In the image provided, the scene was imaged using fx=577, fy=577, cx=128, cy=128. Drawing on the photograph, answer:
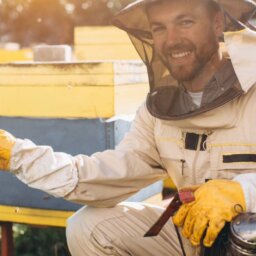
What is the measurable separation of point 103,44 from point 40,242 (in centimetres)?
173

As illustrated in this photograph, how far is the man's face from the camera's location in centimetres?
232

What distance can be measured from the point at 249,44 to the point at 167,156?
22.3 inches

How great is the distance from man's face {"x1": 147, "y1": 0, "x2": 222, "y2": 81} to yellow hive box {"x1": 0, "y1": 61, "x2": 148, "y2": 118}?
459mm

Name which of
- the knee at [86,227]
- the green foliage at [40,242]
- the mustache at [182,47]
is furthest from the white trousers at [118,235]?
the green foliage at [40,242]

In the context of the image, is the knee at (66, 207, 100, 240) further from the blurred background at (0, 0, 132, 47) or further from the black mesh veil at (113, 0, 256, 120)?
the blurred background at (0, 0, 132, 47)

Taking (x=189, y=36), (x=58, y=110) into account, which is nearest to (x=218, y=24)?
(x=189, y=36)

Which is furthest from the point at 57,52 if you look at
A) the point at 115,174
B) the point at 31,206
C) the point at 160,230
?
the point at 160,230

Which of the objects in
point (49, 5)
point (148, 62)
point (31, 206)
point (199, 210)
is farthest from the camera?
point (49, 5)

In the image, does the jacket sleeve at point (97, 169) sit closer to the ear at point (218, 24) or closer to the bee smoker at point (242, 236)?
the ear at point (218, 24)

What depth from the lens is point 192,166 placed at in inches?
88.4

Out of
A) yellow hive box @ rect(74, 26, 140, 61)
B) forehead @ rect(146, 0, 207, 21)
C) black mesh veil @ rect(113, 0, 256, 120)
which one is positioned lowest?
yellow hive box @ rect(74, 26, 140, 61)

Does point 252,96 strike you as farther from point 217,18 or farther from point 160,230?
point 160,230

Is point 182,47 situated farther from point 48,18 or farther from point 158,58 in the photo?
point 48,18

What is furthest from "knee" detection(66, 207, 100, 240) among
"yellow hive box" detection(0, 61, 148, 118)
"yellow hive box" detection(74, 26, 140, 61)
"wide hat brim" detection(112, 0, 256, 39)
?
"yellow hive box" detection(74, 26, 140, 61)
